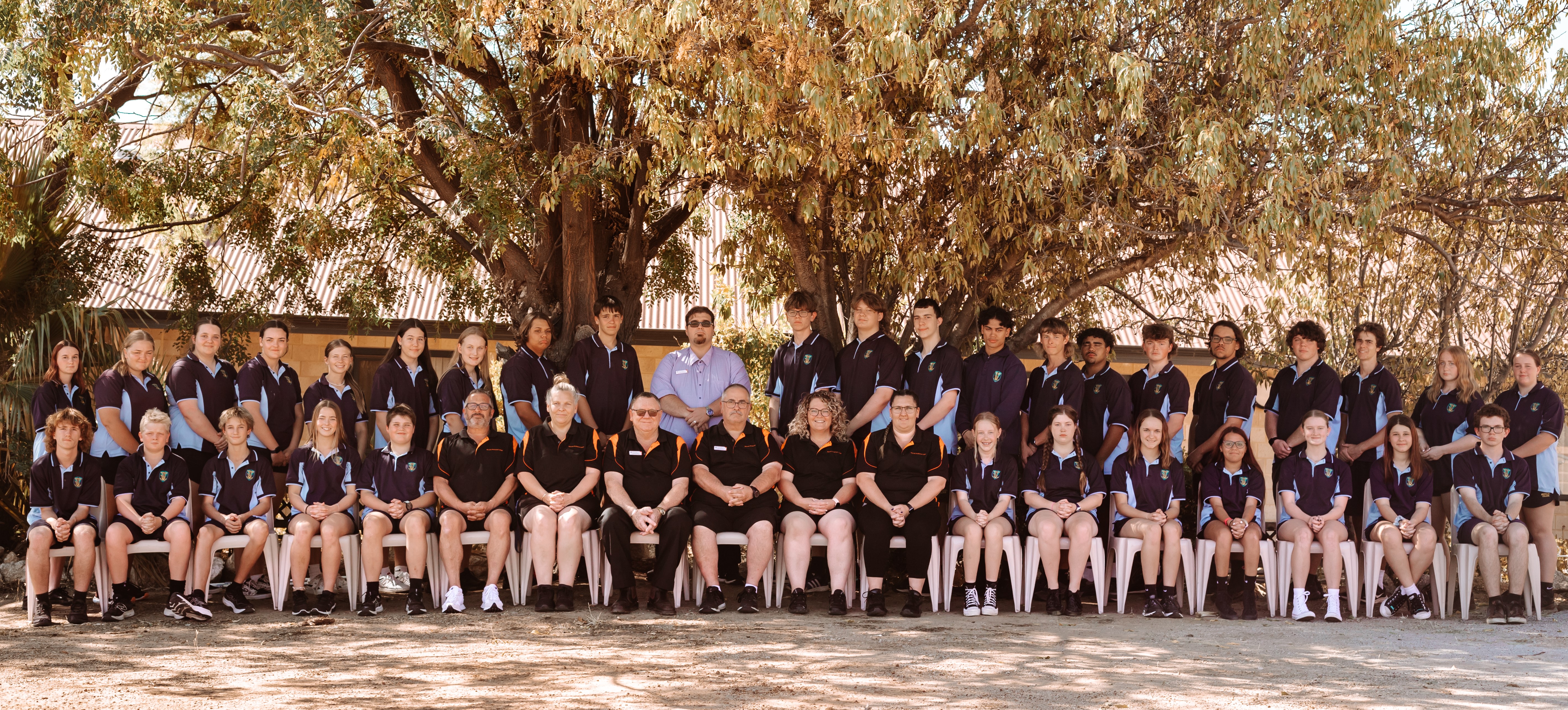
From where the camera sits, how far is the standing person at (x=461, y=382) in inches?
282

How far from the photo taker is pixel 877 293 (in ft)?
28.5

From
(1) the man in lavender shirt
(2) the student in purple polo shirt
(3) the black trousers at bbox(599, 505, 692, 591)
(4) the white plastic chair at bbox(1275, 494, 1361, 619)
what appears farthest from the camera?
(1) the man in lavender shirt

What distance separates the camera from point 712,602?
21.4 feet

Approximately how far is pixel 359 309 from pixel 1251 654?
23.4ft

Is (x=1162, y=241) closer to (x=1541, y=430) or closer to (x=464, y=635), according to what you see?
(x=1541, y=430)

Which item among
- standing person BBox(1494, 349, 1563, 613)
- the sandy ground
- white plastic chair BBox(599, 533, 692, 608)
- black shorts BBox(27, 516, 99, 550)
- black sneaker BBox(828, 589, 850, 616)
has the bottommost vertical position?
the sandy ground

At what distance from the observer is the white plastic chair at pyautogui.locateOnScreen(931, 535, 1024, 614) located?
6.68 metres

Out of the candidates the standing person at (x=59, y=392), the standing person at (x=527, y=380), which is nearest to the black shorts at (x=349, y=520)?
the standing person at (x=527, y=380)

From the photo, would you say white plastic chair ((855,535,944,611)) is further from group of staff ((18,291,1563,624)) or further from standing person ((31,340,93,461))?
standing person ((31,340,93,461))

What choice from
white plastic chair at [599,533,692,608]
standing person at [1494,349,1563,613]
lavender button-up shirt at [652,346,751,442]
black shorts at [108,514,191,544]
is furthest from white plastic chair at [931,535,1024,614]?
black shorts at [108,514,191,544]

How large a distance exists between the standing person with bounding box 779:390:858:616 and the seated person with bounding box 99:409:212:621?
2.98 m

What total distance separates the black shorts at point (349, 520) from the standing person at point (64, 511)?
0.94 m

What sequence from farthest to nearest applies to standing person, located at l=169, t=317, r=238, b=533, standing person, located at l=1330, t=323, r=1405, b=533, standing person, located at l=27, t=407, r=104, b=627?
standing person, located at l=1330, t=323, r=1405, b=533 → standing person, located at l=169, t=317, r=238, b=533 → standing person, located at l=27, t=407, r=104, b=627

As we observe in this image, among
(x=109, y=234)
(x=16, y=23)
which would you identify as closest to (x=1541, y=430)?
(x=16, y=23)
